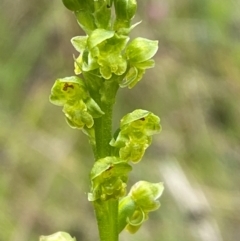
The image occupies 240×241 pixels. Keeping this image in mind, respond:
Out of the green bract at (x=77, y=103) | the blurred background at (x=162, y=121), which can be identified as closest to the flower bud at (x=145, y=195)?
the green bract at (x=77, y=103)

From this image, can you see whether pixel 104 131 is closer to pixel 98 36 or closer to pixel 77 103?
pixel 77 103

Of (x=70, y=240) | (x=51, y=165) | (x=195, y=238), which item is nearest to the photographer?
(x=70, y=240)

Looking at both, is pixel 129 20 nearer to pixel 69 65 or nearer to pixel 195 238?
pixel 195 238

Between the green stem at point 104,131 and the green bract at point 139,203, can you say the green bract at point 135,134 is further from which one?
the green bract at point 139,203

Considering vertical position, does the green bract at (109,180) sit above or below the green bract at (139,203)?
above

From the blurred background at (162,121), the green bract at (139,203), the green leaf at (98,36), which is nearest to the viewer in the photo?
the green leaf at (98,36)

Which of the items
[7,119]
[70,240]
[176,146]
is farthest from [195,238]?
[70,240]
